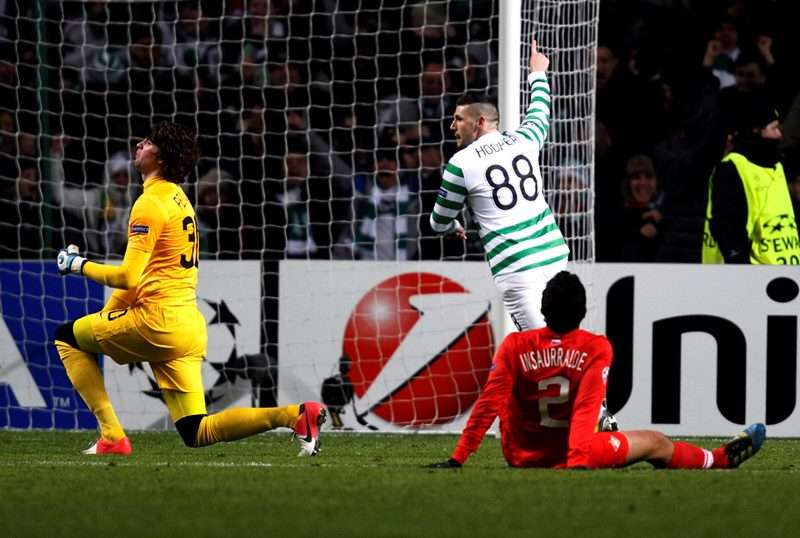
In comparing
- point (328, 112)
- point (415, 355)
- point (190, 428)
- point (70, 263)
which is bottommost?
point (415, 355)

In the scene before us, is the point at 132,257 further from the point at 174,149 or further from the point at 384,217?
the point at 384,217

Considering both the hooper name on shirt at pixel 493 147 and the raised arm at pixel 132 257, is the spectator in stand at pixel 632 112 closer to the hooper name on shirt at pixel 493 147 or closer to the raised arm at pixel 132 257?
the hooper name on shirt at pixel 493 147

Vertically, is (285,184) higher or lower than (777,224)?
higher

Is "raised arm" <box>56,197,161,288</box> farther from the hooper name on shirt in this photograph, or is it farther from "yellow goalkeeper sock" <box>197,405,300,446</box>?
the hooper name on shirt

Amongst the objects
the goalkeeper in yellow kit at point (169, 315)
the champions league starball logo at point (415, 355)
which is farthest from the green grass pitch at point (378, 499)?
the champions league starball logo at point (415, 355)

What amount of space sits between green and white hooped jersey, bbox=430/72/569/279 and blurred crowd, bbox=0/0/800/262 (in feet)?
12.8

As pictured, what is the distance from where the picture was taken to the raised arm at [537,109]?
9.06 metres

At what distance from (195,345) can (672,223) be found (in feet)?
20.2

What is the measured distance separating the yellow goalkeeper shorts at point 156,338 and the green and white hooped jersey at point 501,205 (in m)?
1.61

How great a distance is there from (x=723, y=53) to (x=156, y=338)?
25.1 feet

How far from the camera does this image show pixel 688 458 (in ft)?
22.5

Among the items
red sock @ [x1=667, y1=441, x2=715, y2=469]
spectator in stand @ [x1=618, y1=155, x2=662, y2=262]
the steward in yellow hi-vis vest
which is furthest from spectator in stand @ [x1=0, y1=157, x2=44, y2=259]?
red sock @ [x1=667, y1=441, x2=715, y2=469]

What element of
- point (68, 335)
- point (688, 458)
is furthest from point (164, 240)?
point (688, 458)

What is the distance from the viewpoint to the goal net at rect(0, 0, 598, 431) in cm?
1082
